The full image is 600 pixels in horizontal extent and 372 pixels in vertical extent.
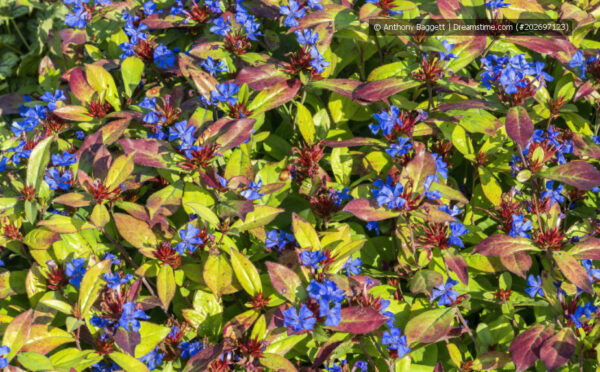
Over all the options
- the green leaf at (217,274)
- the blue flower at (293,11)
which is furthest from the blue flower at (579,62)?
the green leaf at (217,274)

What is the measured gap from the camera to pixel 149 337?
2324mm

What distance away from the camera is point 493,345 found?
2475 millimetres

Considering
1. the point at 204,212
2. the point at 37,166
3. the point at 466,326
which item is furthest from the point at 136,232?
the point at 466,326

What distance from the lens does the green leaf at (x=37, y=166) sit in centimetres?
268

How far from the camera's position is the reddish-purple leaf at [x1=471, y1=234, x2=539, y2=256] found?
2.32 metres

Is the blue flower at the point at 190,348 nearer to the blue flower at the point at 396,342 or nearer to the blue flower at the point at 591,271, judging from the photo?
the blue flower at the point at 396,342

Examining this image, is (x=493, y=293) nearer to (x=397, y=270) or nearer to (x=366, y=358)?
(x=397, y=270)

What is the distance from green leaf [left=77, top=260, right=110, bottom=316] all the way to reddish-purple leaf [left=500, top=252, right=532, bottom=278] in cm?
172

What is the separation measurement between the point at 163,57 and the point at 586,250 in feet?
7.85

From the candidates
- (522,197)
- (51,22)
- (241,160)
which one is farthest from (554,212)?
(51,22)

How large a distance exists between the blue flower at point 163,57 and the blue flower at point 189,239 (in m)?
1.21

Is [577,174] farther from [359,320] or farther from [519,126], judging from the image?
[359,320]

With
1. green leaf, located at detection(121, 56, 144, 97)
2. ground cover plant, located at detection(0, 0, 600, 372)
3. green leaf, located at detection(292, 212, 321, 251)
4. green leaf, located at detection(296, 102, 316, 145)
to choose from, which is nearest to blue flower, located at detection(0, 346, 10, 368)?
ground cover plant, located at detection(0, 0, 600, 372)

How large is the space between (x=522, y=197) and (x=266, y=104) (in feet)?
4.44
